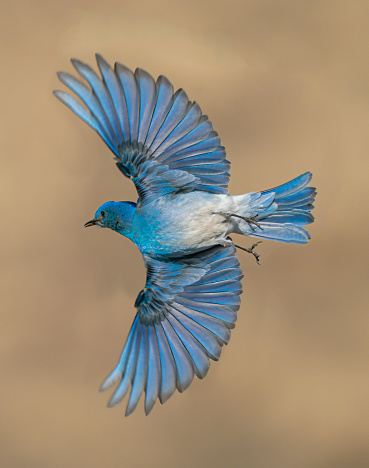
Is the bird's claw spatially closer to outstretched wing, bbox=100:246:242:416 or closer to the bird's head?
outstretched wing, bbox=100:246:242:416

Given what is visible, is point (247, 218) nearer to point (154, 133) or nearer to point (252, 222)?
point (252, 222)

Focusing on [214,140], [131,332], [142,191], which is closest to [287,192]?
[214,140]

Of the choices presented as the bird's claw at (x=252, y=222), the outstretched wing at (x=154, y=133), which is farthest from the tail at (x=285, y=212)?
the outstretched wing at (x=154, y=133)

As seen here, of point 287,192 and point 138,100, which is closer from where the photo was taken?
point 138,100

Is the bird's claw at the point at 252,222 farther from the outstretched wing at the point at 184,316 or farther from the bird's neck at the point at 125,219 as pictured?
the bird's neck at the point at 125,219

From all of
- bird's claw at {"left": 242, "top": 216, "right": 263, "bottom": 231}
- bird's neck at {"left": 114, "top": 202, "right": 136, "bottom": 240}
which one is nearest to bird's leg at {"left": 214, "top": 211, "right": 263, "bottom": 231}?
bird's claw at {"left": 242, "top": 216, "right": 263, "bottom": 231}

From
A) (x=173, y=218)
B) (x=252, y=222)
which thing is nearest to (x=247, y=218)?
(x=252, y=222)

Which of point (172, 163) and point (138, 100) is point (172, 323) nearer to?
point (172, 163)
